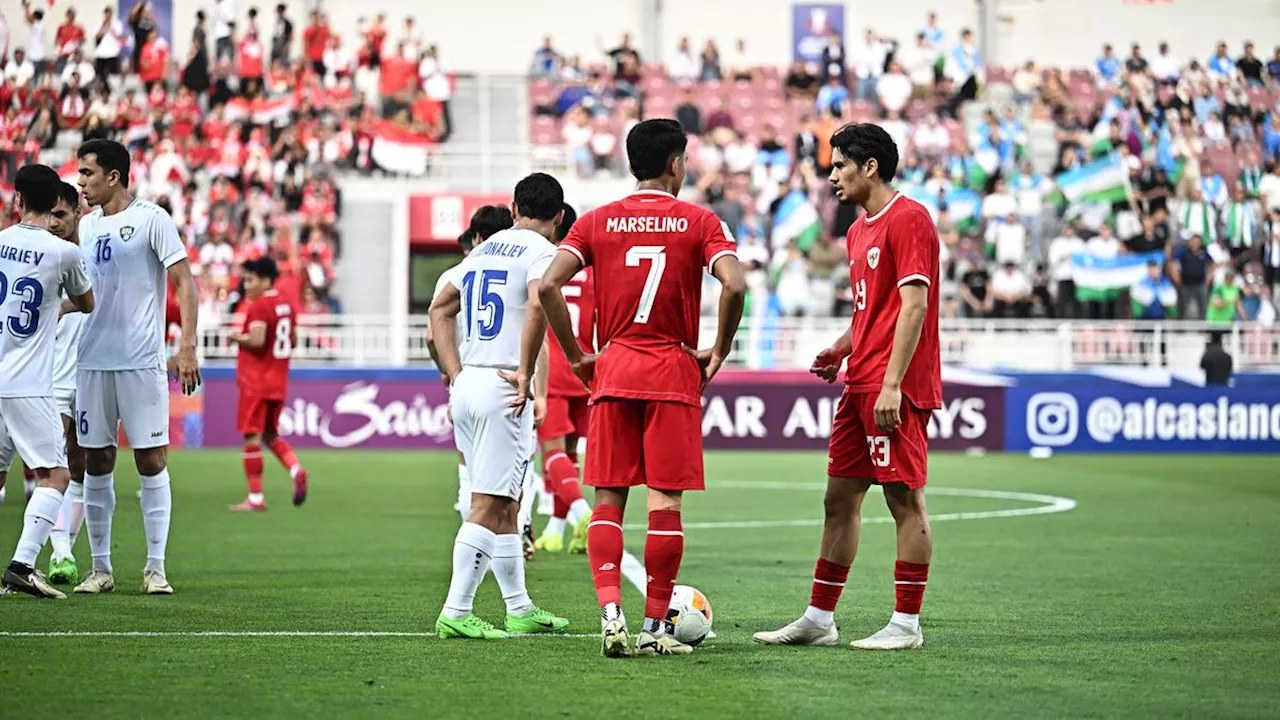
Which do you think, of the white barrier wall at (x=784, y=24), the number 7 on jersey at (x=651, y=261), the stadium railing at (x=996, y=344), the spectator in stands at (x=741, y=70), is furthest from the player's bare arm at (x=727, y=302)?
the white barrier wall at (x=784, y=24)

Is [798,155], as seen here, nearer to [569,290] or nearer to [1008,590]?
[569,290]

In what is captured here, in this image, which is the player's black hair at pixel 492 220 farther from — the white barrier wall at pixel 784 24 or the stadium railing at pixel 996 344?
the white barrier wall at pixel 784 24

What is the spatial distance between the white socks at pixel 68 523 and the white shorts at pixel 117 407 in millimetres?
→ 764

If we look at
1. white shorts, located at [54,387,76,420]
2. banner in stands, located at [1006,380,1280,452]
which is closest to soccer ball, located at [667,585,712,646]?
white shorts, located at [54,387,76,420]

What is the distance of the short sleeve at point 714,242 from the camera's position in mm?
7472

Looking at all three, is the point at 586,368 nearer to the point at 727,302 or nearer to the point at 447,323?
the point at 727,302

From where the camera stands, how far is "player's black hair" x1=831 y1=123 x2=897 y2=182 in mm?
7932

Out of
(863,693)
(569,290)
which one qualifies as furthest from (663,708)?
(569,290)

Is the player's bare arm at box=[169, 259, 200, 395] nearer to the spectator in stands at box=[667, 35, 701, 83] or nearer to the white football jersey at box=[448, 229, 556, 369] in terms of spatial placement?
the white football jersey at box=[448, 229, 556, 369]

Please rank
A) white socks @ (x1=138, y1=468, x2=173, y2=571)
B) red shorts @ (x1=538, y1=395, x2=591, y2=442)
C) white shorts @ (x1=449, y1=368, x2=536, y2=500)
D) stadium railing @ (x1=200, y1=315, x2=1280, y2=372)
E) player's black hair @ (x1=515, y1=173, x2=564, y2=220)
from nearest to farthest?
white shorts @ (x1=449, y1=368, x2=536, y2=500), player's black hair @ (x1=515, y1=173, x2=564, y2=220), white socks @ (x1=138, y1=468, x2=173, y2=571), red shorts @ (x1=538, y1=395, x2=591, y2=442), stadium railing @ (x1=200, y1=315, x2=1280, y2=372)

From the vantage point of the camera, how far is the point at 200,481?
1966cm

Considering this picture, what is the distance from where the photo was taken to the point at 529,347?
7.92 m

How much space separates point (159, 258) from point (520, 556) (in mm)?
2795

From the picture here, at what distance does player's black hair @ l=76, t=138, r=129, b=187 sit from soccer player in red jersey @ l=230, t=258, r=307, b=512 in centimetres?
690
